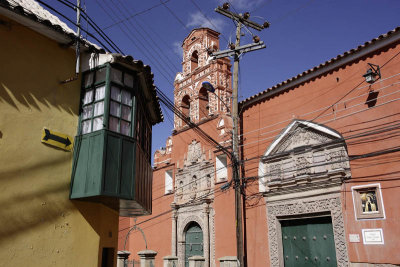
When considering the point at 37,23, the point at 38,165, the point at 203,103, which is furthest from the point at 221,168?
the point at 37,23

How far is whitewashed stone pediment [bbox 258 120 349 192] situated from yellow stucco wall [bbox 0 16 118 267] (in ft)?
20.9

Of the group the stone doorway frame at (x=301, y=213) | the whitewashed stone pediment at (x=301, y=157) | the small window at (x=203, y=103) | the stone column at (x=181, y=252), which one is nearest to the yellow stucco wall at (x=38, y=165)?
the stone doorway frame at (x=301, y=213)

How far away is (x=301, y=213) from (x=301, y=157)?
175 centimetres

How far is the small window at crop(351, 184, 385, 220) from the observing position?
945 cm

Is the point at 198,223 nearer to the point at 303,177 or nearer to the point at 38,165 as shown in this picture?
the point at 303,177

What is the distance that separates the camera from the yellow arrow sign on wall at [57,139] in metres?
6.80

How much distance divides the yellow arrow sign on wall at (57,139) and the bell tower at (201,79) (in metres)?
8.60

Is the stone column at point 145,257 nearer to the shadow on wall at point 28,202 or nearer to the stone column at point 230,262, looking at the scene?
the stone column at point 230,262

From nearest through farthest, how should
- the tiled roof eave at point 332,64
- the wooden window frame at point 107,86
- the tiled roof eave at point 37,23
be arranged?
the tiled roof eave at point 37,23
the wooden window frame at point 107,86
the tiled roof eave at point 332,64

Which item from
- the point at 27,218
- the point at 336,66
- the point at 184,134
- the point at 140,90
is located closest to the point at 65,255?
the point at 27,218

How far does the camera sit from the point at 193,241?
15.1 metres

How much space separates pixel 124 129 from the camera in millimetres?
7711

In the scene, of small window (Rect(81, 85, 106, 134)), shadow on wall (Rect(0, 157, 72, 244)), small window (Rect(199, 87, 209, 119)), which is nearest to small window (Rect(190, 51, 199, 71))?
small window (Rect(199, 87, 209, 119))

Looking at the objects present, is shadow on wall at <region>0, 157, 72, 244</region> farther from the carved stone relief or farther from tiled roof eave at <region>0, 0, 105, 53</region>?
the carved stone relief
